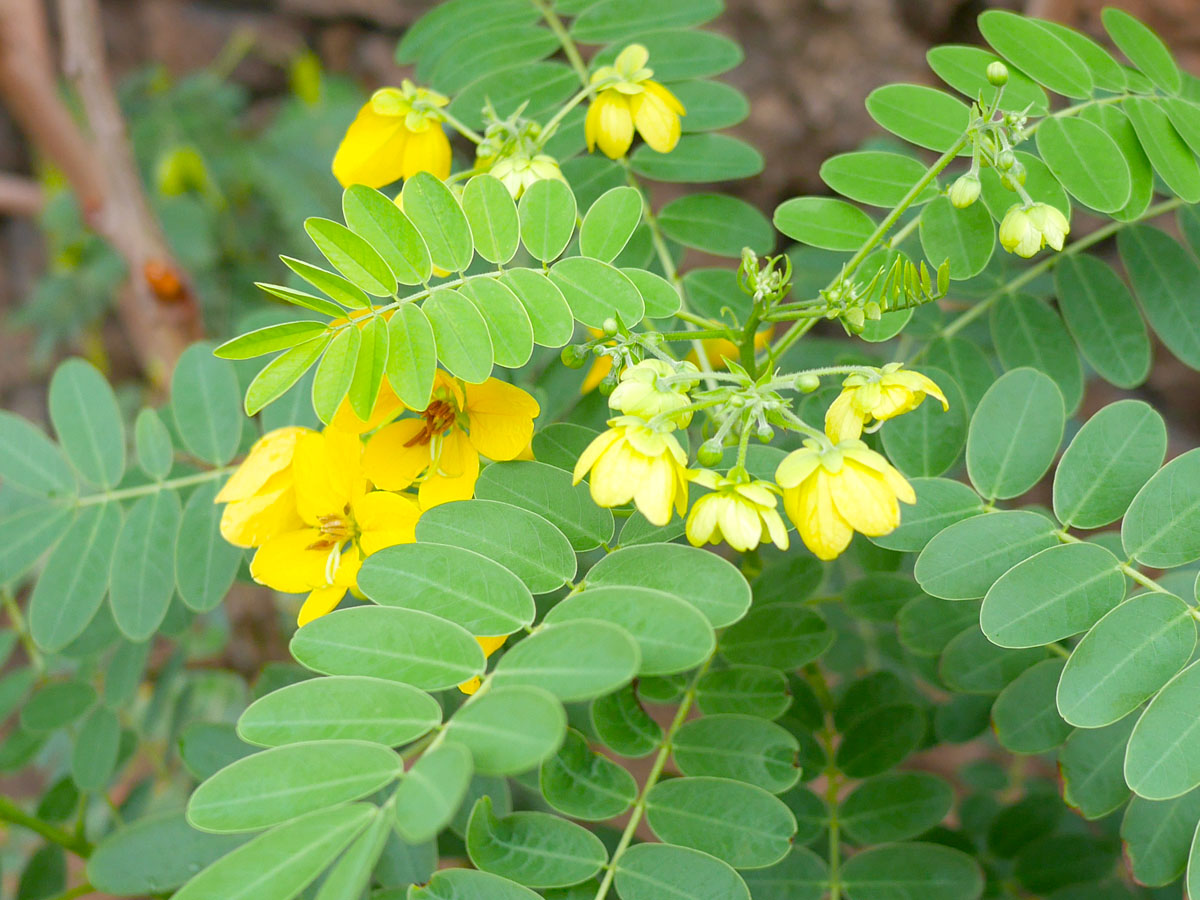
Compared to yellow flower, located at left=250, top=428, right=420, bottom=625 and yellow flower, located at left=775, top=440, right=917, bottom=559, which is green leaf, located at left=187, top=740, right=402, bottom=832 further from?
yellow flower, located at left=775, top=440, right=917, bottom=559

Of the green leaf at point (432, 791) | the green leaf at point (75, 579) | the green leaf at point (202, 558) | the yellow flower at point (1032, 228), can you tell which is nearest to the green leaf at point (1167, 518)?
the yellow flower at point (1032, 228)

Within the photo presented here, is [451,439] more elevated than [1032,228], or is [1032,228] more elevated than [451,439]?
[1032,228]

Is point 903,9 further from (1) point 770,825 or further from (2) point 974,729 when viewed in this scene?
(1) point 770,825

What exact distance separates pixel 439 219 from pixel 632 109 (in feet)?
0.95

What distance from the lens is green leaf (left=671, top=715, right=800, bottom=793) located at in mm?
1008

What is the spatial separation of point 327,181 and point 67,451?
77.3 inches

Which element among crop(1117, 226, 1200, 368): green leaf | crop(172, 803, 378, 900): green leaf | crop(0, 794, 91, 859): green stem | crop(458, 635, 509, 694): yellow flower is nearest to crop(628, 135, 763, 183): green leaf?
crop(1117, 226, 1200, 368): green leaf

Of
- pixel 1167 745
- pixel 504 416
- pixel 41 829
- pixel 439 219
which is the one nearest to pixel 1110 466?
pixel 1167 745

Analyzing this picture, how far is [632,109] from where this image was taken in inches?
44.2

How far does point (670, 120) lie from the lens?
1123 mm

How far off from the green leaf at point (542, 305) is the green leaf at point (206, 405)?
53cm

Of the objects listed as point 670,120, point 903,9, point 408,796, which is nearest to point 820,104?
point 903,9

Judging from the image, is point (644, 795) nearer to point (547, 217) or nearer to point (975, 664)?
point (975, 664)

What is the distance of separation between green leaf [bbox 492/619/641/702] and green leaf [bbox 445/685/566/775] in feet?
0.11
